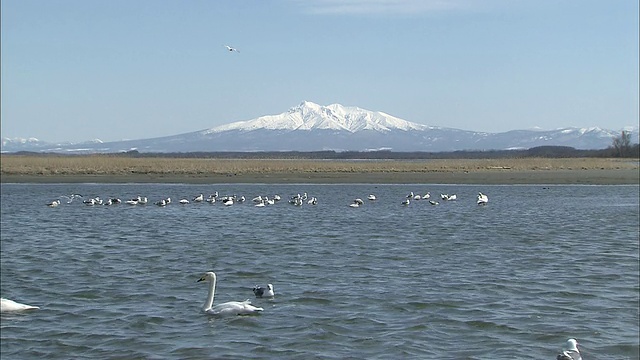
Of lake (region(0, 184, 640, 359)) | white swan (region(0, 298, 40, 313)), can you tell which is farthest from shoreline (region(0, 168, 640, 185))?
white swan (region(0, 298, 40, 313))

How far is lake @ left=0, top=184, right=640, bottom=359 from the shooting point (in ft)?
38.0

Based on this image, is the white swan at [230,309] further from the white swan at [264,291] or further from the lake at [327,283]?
the white swan at [264,291]

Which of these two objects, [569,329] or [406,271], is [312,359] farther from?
[406,271]

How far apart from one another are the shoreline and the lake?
798 inches

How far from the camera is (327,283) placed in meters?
16.3

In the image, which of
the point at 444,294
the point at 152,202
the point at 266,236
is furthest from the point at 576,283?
the point at 152,202

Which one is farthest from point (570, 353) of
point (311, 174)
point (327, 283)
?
point (311, 174)

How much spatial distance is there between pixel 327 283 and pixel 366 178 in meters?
40.5

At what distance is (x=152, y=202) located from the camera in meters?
39.7

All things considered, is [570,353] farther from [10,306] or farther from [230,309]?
[10,306]

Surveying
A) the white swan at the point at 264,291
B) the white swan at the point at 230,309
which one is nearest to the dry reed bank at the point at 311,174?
the white swan at the point at 264,291

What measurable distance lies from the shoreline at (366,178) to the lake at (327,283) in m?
20.3

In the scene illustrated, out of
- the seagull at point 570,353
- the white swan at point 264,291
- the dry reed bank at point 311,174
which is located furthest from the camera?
the dry reed bank at point 311,174

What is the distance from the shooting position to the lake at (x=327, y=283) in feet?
38.0
